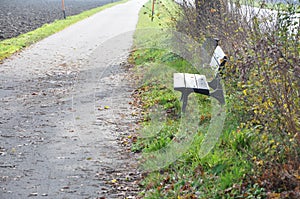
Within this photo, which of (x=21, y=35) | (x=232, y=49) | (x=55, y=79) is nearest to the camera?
(x=232, y=49)

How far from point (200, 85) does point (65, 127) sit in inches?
85.9

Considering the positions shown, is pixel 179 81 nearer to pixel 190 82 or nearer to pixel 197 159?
pixel 190 82

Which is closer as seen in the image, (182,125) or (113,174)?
(113,174)

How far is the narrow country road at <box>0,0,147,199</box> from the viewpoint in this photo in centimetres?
647

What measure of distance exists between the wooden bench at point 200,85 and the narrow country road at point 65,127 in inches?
39.9

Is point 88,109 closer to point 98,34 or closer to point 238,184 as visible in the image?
point 238,184

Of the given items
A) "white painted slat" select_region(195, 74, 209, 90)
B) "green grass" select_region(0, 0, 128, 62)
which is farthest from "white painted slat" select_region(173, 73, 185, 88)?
"green grass" select_region(0, 0, 128, 62)

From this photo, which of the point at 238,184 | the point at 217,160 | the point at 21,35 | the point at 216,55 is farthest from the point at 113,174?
the point at 21,35

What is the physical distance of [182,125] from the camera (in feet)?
26.6

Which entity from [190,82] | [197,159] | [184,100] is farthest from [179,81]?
[197,159]

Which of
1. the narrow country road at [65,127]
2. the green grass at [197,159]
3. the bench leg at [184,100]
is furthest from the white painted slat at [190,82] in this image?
the narrow country road at [65,127]

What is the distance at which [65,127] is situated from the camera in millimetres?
8875

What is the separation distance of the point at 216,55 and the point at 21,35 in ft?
48.5

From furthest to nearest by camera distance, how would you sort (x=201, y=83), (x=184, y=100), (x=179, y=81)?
(x=179, y=81) → (x=201, y=83) → (x=184, y=100)
